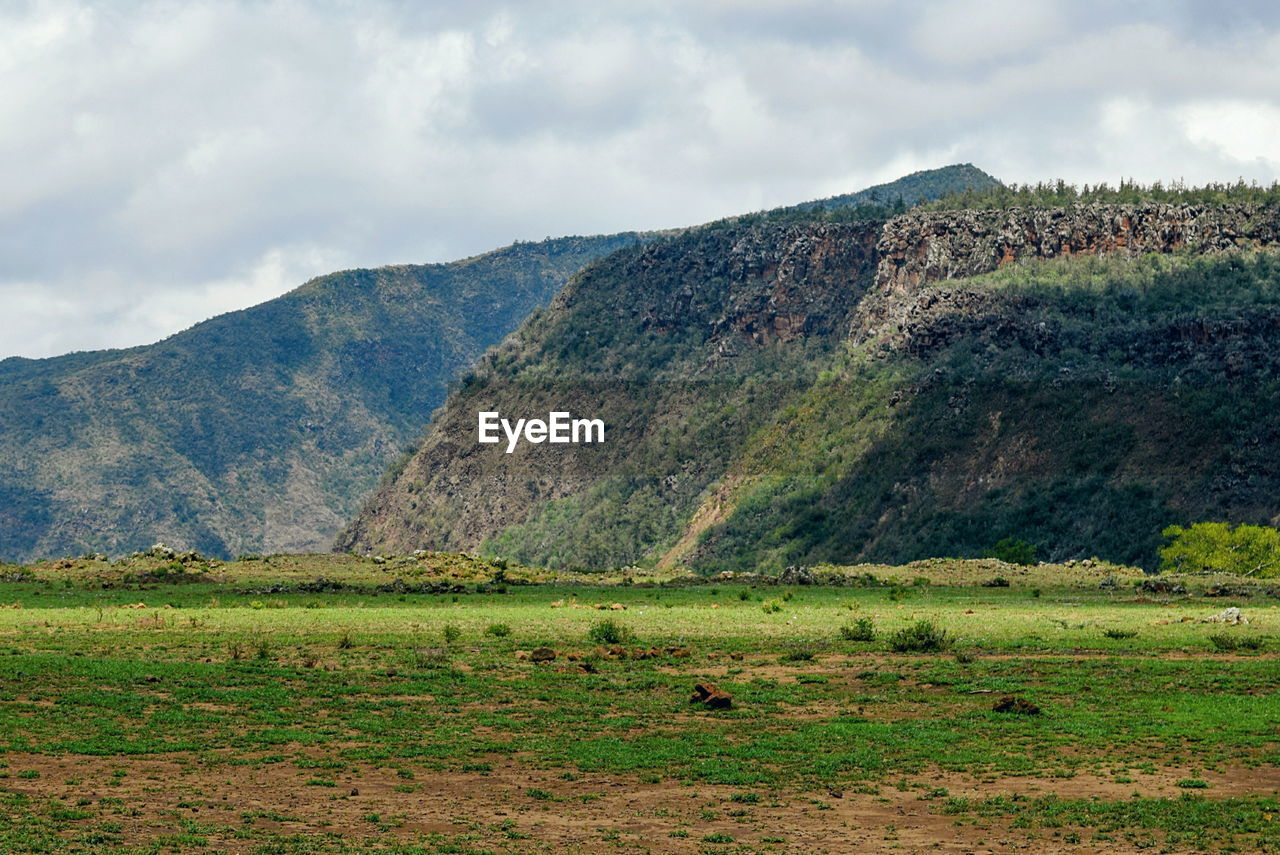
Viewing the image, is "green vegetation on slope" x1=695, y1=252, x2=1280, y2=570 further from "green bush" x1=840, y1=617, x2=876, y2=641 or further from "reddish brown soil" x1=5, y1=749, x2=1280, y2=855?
"reddish brown soil" x1=5, y1=749, x2=1280, y2=855

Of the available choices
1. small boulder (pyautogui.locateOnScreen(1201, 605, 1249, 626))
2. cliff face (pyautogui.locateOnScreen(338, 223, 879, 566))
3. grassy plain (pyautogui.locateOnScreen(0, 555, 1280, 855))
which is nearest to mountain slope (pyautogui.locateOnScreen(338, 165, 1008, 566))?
cliff face (pyautogui.locateOnScreen(338, 223, 879, 566))

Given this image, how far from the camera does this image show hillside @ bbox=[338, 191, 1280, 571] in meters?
117

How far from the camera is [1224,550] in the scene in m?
97.2

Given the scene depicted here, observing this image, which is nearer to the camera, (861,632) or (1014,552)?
(861,632)

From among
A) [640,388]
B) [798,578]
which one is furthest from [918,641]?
[640,388]

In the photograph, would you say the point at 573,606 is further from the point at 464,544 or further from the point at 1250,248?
the point at 464,544

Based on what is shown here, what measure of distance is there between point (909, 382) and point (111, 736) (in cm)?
10769

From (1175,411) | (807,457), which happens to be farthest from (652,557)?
(1175,411)

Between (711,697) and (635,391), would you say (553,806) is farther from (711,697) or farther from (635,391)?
(635,391)

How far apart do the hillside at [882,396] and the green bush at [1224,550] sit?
803cm

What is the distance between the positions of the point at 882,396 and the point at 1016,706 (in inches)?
4035

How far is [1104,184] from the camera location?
164750 millimetres

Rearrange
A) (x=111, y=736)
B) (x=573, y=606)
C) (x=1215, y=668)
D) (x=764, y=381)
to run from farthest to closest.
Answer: (x=764, y=381), (x=573, y=606), (x=1215, y=668), (x=111, y=736)

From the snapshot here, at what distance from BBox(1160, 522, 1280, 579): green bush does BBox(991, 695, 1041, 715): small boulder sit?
205ft
